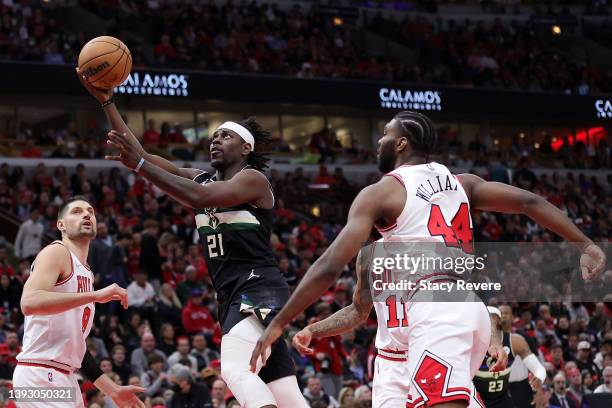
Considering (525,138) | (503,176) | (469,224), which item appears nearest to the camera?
(469,224)

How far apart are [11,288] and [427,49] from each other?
61.4ft

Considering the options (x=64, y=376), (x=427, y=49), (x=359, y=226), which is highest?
(x=427, y=49)

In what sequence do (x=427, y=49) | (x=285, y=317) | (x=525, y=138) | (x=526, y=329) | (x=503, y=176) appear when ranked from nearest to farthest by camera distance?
(x=285, y=317), (x=526, y=329), (x=503, y=176), (x=427, y=49), (x=525, y=138)

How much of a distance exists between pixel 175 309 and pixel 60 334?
8.31 meters

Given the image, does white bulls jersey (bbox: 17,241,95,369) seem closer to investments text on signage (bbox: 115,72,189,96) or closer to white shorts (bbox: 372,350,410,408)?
white shorts (bbox: 372,350,410,408)

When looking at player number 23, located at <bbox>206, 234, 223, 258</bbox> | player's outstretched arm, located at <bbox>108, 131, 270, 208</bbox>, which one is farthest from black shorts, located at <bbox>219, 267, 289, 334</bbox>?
player's outstretched arm, located at <bbox>108, 131, 270, 208</bbox>

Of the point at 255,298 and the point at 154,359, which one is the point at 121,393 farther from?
the point at 154,359

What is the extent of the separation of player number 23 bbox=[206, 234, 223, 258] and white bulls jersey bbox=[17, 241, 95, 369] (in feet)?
3.35

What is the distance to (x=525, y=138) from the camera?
33312 millimetres

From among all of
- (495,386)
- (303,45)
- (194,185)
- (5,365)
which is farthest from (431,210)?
(303,45)

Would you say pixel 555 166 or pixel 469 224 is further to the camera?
pixel 555 166

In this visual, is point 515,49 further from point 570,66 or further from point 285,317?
point 285,317

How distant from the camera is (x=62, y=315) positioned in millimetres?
6809

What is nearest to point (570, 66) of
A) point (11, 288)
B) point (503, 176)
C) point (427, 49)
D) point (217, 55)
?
point (427, 49)
